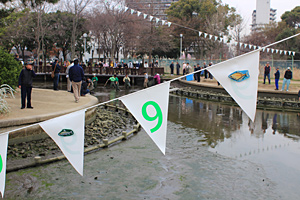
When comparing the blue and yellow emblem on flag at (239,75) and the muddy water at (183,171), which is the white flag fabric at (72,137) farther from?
the blue and yellow emblem on flag at (239,75)

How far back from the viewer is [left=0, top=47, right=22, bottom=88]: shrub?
1404cm

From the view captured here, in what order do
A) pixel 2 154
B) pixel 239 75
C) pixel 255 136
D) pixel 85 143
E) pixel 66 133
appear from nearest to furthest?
pixel 2 154 → pixel 66 133 → pixel 239 75 → pixel 85 143 → pixel 255 136

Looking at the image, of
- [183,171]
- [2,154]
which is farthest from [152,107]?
[183,171]

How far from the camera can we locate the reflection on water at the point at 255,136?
8.17m

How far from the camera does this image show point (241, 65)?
534 cm

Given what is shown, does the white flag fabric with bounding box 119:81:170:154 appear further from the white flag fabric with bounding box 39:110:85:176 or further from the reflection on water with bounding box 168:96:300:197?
the reflection on water with bounding box 168:96:300:197

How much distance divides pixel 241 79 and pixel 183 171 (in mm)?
3352

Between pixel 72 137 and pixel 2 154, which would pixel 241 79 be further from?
pixel 2 154

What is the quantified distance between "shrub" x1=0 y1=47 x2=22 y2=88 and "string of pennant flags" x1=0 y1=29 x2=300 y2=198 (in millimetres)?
9949

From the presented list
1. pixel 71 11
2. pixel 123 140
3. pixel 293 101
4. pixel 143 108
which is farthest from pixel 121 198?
pixel 71 11

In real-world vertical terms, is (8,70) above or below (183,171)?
above

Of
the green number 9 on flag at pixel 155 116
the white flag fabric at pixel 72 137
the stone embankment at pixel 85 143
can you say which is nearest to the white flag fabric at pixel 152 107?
the green number 9 on flag at pixel 155 116

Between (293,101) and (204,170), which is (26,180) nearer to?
(204,170)

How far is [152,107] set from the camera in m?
5.46
